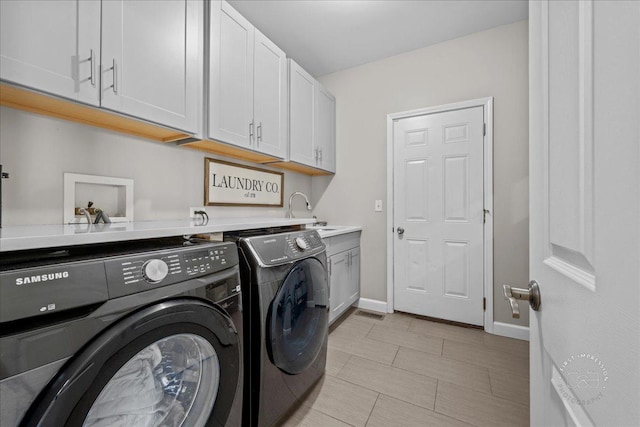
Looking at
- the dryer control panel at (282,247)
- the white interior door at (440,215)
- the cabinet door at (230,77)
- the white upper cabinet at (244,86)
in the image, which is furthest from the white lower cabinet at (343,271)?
the cabinet door at (230,77)

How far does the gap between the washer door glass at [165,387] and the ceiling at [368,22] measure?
2346mm

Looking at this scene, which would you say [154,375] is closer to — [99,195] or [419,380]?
[99,195]

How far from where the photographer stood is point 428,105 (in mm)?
2574

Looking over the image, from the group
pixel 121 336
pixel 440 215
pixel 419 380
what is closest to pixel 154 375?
pixel 121 336

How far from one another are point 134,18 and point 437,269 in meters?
2.82

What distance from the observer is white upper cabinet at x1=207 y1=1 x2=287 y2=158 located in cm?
Result: 159

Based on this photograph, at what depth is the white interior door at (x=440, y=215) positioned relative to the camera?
7.79ft

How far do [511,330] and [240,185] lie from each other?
8.65 ft

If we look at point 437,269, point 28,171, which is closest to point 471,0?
point 437,269

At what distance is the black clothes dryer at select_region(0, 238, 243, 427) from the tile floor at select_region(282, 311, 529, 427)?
0.71 meters

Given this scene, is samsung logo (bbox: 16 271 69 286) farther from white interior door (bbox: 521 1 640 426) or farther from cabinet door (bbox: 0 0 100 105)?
white interior door (bbox: 521 1 640 426)

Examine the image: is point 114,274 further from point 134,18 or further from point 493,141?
point 493,141

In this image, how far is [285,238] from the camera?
1316mm

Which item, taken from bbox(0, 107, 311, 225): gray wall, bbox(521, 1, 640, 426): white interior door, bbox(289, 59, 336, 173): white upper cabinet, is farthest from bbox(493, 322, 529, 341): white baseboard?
bbox(0, 107, 311, 225): gray wall
